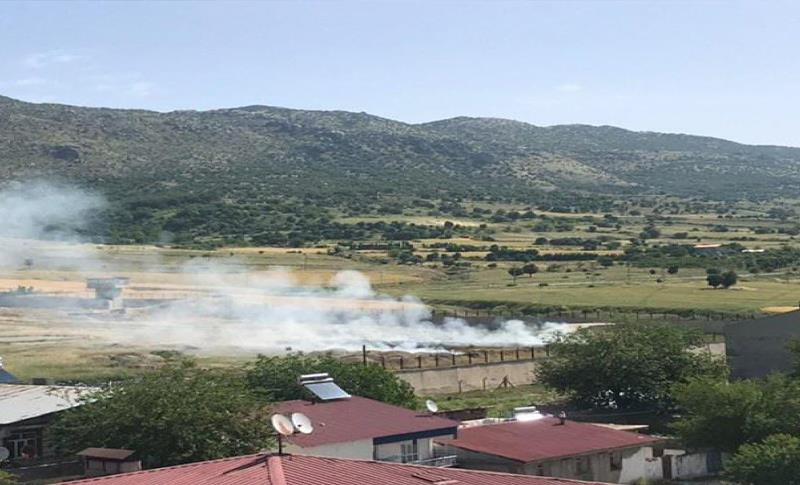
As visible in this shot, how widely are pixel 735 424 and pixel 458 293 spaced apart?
69176 mm

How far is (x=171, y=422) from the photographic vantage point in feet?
116

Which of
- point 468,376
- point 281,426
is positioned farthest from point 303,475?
point 468,376

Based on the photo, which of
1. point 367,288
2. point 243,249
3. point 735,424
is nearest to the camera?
point 735,424

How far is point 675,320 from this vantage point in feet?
282

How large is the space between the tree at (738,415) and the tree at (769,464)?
4.54 m

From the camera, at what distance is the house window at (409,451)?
1441 inches

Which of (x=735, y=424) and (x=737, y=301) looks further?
(x=737, y=301)

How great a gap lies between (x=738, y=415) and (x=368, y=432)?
12.4m

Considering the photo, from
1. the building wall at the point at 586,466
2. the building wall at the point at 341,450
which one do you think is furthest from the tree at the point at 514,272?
the building wall at the point at 341,450

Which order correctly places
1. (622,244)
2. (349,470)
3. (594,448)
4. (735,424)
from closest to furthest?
(349,470), (594,448), (735,424), (622,244)

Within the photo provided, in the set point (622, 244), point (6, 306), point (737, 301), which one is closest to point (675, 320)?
point (737, 301)

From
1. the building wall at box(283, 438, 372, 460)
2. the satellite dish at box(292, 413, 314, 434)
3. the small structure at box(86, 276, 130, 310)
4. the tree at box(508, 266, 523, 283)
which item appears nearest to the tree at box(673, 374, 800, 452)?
the building wall at box(283, 438, 372, 460)

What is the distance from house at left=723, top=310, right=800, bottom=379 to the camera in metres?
57.0

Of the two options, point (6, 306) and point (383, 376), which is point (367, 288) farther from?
point (383, 376)
